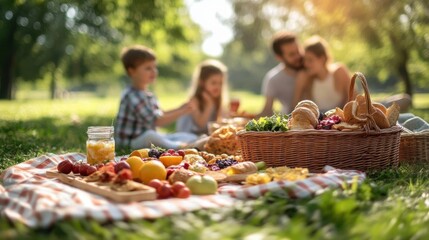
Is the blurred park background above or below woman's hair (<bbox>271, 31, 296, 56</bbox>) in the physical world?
above

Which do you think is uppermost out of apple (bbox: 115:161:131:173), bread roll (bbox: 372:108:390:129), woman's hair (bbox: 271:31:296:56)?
woman's hair (bbox: 271:31:296:56)

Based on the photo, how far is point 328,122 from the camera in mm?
4172

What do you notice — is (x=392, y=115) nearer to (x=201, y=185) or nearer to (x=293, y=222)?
(x=201, y=185)

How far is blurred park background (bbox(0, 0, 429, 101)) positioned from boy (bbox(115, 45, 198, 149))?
5.75 m

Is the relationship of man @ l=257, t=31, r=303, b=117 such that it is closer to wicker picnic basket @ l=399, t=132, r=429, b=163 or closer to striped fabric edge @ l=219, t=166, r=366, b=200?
wicker picnic basket @ l=399, t=132, r=429, b=163

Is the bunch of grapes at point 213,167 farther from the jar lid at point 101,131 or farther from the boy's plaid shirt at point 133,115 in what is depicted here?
the boy's plaid shirt at point 133,115

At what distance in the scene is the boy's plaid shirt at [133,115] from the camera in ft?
20.0

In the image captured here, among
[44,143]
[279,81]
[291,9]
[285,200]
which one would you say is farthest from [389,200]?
[291,9]

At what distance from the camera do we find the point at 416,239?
244 cm

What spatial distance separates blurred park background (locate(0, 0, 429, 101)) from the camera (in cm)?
1319

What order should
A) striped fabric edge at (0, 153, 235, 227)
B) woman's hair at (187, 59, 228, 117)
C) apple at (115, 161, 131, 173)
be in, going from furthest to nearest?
woman's hair at (187, 59, 228, 117) → apple at (115, 161, 131, 173) → striped fabric edge at (0, 153, 235, 227)

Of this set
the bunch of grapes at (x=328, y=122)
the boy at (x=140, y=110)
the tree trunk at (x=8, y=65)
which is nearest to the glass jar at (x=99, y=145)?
the bunch of grapes at (x=328, y=122)

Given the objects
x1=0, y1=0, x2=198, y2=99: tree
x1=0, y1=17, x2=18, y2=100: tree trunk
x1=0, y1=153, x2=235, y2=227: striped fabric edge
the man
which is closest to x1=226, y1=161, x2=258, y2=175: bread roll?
x1=0, y1=153, x2=235, y2=227: striped fabric edge

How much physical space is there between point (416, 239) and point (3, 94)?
23782mm
